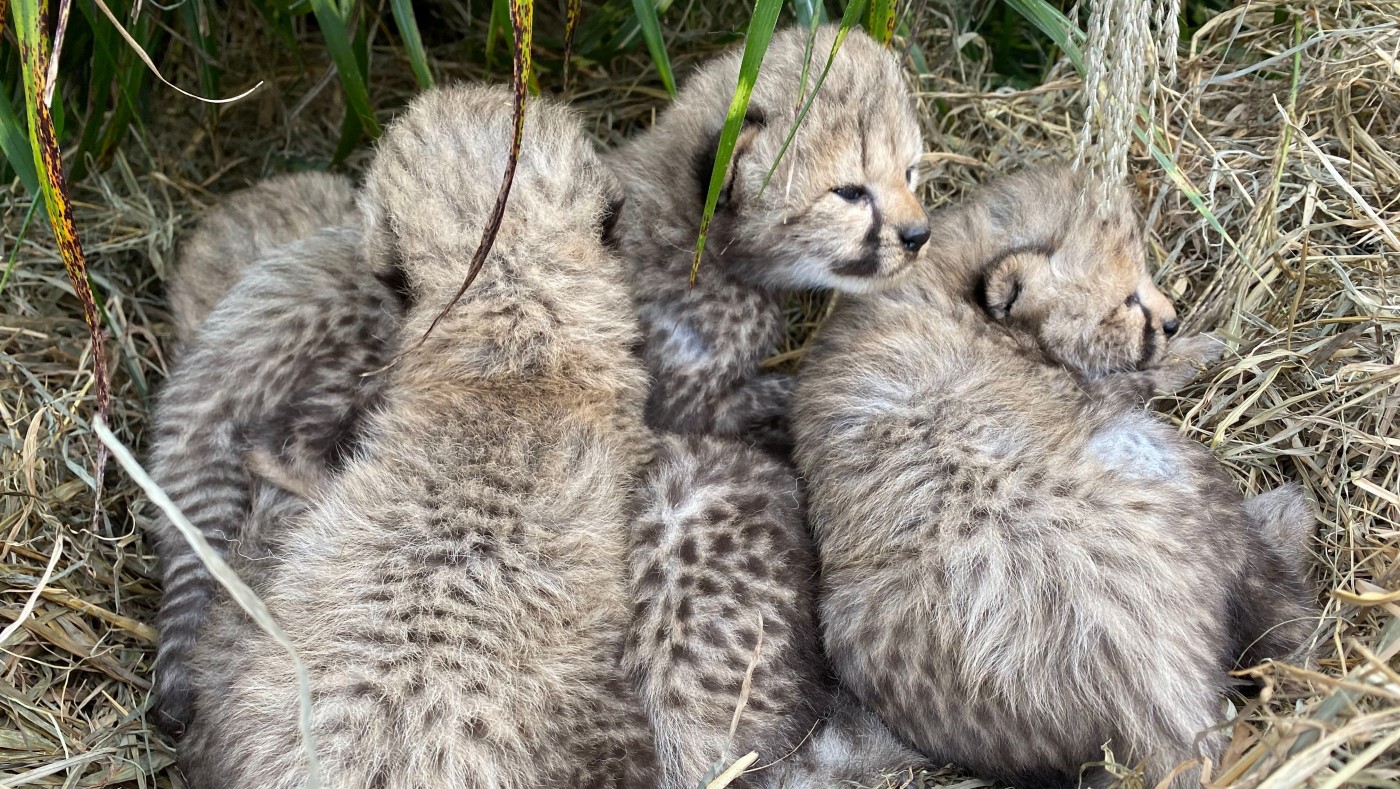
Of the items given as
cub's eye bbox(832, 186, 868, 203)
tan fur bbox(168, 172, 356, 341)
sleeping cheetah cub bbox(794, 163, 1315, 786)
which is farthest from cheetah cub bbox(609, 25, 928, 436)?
tan fur bbox(168, 172, 356, 341)

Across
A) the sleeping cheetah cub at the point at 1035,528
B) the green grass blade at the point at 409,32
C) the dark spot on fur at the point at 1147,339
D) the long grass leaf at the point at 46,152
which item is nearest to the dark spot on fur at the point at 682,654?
the sleeping cheetah cub at the point at 1035,528

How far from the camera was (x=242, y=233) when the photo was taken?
2.97m

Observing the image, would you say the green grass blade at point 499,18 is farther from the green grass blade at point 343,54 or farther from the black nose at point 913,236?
the black nose at point 913,236

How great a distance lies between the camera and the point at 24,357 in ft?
9.45

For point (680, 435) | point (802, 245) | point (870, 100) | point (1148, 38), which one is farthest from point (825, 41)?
point (680, 435)

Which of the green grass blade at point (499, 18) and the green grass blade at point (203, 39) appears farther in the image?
the green grass blade at point (203, 39)

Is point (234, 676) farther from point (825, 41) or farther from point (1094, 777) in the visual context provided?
point (825, 41)

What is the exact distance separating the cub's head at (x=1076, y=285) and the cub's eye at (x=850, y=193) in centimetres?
29

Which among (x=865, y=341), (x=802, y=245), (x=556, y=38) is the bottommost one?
(x=865, y=341)

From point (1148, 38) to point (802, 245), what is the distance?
0.84m

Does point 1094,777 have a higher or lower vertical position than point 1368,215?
lower

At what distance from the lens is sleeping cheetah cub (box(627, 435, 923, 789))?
2115 millimetres

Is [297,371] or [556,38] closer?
[297,371]

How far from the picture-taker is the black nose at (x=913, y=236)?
2.55 metres
